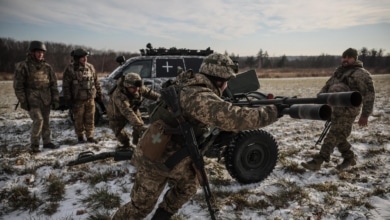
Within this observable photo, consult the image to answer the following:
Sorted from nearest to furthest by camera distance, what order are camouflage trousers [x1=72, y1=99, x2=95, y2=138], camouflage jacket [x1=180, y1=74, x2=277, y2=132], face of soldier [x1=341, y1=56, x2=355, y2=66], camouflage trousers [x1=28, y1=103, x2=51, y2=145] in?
camouflage jacket [x1=180, y1=74, x2=277, y2=132] < face of soldier [x1=341, y1=56, x2=355, y2=66] < camouflage trousers [x1=28, y1=103, x2=51, y2=145] < camouflage trousers [x1=72, y1=99, x2=95, y2=138]

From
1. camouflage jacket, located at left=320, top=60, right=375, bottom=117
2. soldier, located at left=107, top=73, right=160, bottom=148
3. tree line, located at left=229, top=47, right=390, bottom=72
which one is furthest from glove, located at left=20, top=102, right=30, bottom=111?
tree line, located at left=229, top=47, right=390, bottom=72

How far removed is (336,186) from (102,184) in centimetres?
353

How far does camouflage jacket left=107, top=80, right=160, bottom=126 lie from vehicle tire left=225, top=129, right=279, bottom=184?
1.79 m

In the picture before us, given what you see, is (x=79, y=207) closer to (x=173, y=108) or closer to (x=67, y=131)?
(x=173, y=108)

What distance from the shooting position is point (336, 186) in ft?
13.1

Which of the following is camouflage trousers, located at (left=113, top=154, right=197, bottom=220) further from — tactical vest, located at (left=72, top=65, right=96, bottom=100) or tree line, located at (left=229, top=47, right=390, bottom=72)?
tree line, located at (left=229, top=47, right=390, bottom=72)

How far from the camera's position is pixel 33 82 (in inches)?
216

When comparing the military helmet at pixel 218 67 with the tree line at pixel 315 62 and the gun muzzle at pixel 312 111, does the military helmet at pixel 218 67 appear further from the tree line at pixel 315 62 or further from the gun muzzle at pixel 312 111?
the tree line at pixel 315 62

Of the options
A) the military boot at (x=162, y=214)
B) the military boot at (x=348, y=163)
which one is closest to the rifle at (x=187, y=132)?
the military boot at (x=162, y=214)

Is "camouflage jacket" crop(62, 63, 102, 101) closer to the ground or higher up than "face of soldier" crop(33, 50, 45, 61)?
closer to the ground

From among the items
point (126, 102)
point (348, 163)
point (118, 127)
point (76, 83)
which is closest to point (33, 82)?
point (76, 83)

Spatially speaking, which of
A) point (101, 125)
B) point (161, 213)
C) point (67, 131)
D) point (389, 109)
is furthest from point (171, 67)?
point (389, 109)

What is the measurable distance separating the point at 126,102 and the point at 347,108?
3.77m

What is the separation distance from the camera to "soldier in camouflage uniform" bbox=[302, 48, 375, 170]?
4.30 m
